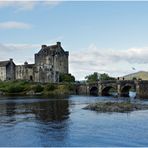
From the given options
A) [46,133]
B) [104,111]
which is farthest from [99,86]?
[46,133]

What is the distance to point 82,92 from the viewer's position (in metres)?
165

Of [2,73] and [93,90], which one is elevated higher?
[2,73]

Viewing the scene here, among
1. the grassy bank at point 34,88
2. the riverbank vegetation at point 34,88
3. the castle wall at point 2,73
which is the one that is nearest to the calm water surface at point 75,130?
the grassy bank at point 34,88

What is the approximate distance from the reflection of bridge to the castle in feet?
84.6

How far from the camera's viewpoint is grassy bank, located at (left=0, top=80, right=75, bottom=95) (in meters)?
162

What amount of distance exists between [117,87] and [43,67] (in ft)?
172

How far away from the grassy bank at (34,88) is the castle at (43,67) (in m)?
19.2

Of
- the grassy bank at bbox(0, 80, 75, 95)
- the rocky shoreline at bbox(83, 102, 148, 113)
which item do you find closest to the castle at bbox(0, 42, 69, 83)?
the grassy bank at bbox(0, 80, 75, 95)

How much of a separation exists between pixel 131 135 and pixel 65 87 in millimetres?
120070

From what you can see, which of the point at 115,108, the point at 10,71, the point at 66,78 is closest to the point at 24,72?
the point at 10,71

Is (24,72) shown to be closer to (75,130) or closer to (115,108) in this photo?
(115,108)

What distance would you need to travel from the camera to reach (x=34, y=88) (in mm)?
163250

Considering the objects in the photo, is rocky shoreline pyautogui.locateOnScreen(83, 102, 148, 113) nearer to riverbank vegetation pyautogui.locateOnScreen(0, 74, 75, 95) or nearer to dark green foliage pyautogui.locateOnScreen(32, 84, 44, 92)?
riverbank vegetation pyautogui.locateOnScreen(0, 74, 75, 95)

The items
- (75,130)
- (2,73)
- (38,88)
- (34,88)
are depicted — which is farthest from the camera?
(2,73)
